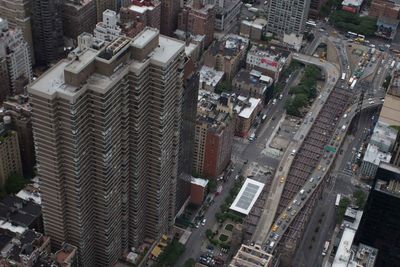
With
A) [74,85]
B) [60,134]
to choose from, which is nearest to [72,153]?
[60,134]

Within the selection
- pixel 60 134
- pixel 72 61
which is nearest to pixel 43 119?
pixel 60 134

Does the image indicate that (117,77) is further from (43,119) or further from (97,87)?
(43,119)

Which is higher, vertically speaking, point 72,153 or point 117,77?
point 117,77

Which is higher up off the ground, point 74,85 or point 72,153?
point 74,85

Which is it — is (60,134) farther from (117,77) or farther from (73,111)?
(117,77)

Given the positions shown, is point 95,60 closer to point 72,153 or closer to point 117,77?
point 117,77

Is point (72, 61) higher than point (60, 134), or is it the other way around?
point (72, 61)

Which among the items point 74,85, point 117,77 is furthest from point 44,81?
point 117,77
